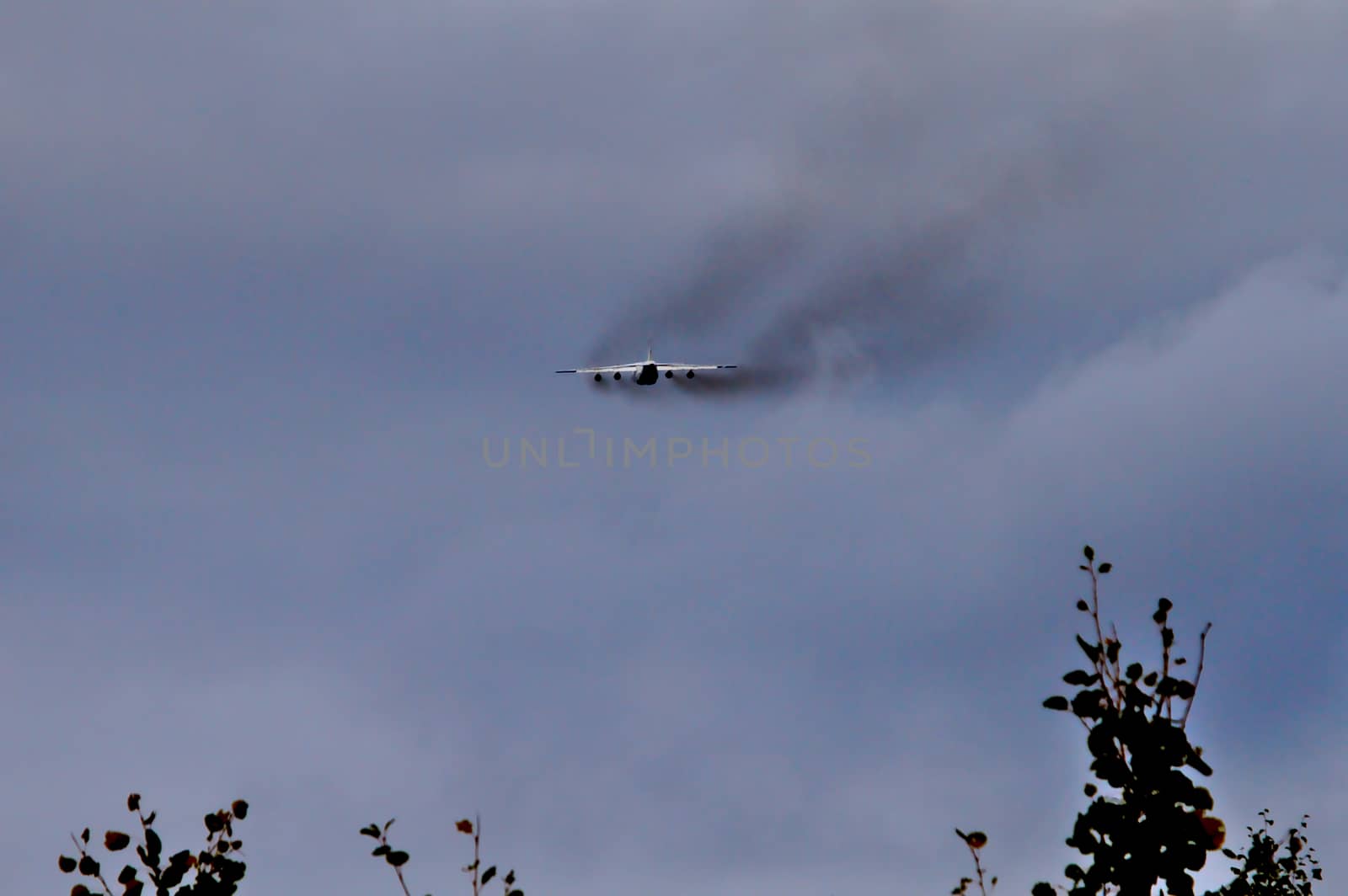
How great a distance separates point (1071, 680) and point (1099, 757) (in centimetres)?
70

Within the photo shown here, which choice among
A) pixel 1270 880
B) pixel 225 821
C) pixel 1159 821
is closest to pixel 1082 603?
pixel 1159 821

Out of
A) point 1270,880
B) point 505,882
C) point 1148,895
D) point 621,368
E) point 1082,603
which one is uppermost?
point 621,368

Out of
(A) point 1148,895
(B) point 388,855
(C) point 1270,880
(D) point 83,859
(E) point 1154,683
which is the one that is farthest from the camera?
(C) point 1270,880

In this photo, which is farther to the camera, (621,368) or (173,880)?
(621,368)

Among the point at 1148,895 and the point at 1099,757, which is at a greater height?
the point at 1099,757

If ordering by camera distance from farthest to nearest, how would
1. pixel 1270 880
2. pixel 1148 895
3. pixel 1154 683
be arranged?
1. pixel 1270 880
2. pixel 1154 683
3. pixel 1148 895

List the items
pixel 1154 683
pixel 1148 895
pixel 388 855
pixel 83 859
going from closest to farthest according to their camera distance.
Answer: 1. pixel 1148 895
2. pixel 1154 683
3. pixel 388 855
4. pixel 83 859

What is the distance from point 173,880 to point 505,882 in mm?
3673

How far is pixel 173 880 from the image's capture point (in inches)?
633

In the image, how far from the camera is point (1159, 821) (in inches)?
493

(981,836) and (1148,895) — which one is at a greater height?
(981,836)

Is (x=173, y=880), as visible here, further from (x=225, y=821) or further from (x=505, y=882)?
(x=505, y=882)

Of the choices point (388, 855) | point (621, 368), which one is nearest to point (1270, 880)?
point (388, 855)

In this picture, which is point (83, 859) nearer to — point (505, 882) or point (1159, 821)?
point (505, 882)
